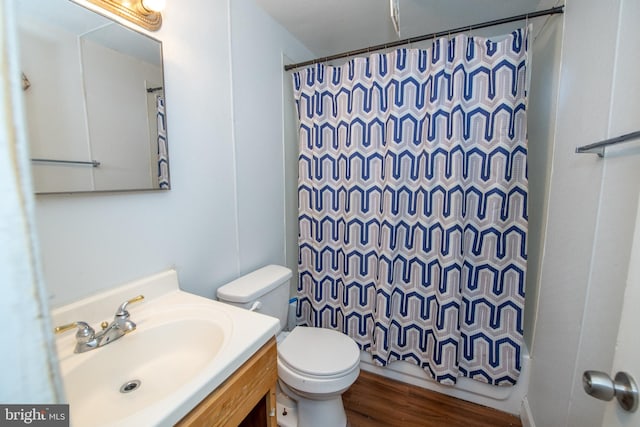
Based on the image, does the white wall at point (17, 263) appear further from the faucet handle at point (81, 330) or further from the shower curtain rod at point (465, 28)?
the shower curtain rod at point (465, 28)

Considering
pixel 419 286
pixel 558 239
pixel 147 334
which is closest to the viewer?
pixel 147 334

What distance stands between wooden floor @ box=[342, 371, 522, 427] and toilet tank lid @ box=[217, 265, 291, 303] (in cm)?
86

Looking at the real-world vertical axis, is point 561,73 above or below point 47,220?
above

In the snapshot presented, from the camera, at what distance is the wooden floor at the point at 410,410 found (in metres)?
1.44

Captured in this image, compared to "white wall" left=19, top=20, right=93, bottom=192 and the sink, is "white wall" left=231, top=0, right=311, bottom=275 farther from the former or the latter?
"white wall" left=19, top=20, right=93, bottom=192

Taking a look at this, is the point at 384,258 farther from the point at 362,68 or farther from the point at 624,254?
the point at 362,68

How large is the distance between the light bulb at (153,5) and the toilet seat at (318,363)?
1.55 meters

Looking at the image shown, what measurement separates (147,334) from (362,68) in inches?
67.1

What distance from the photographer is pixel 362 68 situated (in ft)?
5.31

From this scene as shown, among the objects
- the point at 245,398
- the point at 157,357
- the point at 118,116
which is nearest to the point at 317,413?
the point at 245,398

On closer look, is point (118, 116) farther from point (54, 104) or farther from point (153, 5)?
point (153, 5)

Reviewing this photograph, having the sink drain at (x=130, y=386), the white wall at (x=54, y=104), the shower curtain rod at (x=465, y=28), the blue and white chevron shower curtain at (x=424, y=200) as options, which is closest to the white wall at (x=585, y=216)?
the shower curtain rod at (x=465, y=28)

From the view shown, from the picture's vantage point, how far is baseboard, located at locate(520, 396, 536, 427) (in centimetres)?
133

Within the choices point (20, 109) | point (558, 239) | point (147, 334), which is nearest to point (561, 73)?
point (558, 239)
